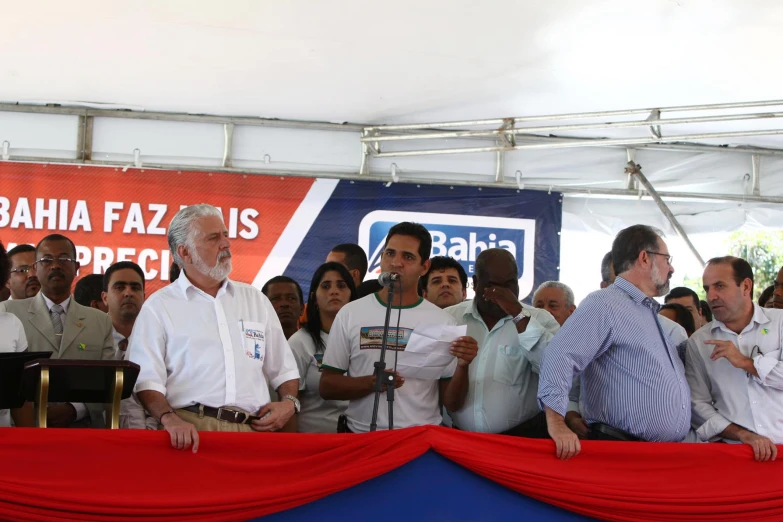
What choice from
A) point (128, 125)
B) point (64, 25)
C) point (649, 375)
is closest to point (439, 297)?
point (649, 375)

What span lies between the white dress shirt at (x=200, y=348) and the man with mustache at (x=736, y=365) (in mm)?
1865

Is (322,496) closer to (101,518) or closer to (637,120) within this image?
(101,518)

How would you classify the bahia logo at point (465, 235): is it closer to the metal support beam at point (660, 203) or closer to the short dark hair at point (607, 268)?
the metal support beam at point (660, 203)

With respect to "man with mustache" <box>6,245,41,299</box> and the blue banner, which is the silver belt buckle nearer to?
"man with mustache" <box>6,245,41,299</box>

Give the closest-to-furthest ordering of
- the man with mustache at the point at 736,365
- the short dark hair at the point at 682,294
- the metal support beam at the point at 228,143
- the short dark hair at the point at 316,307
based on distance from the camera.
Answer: the man with mustache at the point at 736,365 → the short dark hair at the point at 316,307 → the short dark hair at the point at 682,294 → the metal support beam at the point at 228,143

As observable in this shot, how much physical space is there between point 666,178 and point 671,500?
498 cm

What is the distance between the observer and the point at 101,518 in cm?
278

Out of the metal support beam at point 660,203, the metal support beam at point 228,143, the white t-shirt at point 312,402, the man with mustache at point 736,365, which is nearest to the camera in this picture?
the man with mustache at point 736,365

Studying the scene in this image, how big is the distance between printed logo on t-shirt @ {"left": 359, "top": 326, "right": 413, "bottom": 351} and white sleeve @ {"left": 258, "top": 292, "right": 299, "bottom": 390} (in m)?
0.36

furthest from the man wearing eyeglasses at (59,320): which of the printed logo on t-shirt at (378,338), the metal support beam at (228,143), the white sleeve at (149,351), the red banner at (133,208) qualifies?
the metal support beam at (228,143)

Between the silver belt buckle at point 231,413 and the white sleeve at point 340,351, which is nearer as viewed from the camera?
the silver belt buckle at point 231,413

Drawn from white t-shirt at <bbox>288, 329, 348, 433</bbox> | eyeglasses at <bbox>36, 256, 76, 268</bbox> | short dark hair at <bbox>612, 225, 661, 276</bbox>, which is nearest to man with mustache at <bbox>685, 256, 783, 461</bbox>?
short dark hair at <bbox>612, 225, 661, 276</bbox>

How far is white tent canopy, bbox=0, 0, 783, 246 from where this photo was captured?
5375mm

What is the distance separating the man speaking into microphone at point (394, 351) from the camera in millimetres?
3730
